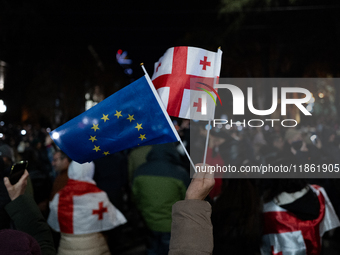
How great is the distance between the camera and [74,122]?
2.38 metres

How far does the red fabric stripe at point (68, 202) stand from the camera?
3.37 metres

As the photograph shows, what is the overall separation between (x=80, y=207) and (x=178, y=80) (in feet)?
5.60

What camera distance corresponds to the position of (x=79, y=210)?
11.0ft

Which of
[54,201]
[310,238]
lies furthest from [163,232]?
[310,238]

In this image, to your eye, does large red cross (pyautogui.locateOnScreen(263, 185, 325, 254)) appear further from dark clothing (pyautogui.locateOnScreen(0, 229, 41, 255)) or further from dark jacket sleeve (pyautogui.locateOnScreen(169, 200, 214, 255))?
dark clothing (pyautogui.locateOnScreen(0, 229, 41, 255))

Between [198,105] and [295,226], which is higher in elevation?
[198,105]

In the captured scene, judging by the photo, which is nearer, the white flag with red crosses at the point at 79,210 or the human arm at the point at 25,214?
the human arm at the point at 25,214

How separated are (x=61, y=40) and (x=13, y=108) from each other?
8729 millimetres

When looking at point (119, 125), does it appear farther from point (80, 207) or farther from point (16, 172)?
point (80, 207)

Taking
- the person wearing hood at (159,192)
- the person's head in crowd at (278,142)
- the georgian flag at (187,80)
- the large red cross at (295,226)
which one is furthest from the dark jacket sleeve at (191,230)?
the person's head in crowd at (278,142)

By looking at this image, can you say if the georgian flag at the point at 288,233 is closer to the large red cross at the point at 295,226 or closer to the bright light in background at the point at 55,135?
the large red cross at the point at 295,226

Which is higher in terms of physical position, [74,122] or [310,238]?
[74,122]

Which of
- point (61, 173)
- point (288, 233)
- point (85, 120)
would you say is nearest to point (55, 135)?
point (85, 120)

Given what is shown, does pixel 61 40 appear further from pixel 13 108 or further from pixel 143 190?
pixel 143 190
